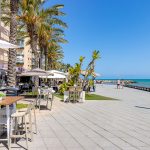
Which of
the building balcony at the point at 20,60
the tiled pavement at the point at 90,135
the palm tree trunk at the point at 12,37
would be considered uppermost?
the building balcony at the point at 20,60

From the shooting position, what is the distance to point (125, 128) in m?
9.73

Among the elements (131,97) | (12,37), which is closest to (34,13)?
(12,37)

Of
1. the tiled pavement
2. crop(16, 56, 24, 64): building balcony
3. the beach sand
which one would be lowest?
the tiled pavement

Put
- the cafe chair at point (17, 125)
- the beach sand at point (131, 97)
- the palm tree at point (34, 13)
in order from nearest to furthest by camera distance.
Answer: the cafe chair at point (17, 125) < the beach sand at point (131, 97) < the palm tree at point (34, 13)

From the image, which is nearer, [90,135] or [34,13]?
[90,135]

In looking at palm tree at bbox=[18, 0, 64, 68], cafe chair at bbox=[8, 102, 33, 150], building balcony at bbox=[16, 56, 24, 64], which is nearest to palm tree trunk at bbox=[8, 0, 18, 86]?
palm tree at bbox=[18, 0, 64, 68]

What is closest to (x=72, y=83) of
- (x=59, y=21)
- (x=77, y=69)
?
(x=77, y=69)

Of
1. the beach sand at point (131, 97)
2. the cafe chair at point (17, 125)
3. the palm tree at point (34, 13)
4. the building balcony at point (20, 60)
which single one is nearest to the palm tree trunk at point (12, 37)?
the palm tree at point (34, 13)

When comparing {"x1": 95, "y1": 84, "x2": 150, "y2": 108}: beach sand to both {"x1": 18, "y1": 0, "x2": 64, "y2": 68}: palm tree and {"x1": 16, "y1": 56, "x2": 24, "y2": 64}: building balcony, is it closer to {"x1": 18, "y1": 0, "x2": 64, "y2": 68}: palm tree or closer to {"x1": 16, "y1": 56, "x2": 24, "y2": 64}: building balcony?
{"x1": 18, "y1": 0, "x2": 64, "y2": 68}: palm tree

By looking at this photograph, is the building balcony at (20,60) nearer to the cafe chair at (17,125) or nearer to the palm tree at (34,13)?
the palm tree at (34,13)

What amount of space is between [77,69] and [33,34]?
8404 mm

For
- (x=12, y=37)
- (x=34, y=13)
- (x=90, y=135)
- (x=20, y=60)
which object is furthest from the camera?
(x=20, y=60)

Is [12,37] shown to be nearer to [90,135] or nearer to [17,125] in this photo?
[17,125]

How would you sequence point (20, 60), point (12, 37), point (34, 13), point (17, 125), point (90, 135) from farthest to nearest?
point (20, 60), point (34, 13), point (12, 37), point (90, 135), point (17, 125)
